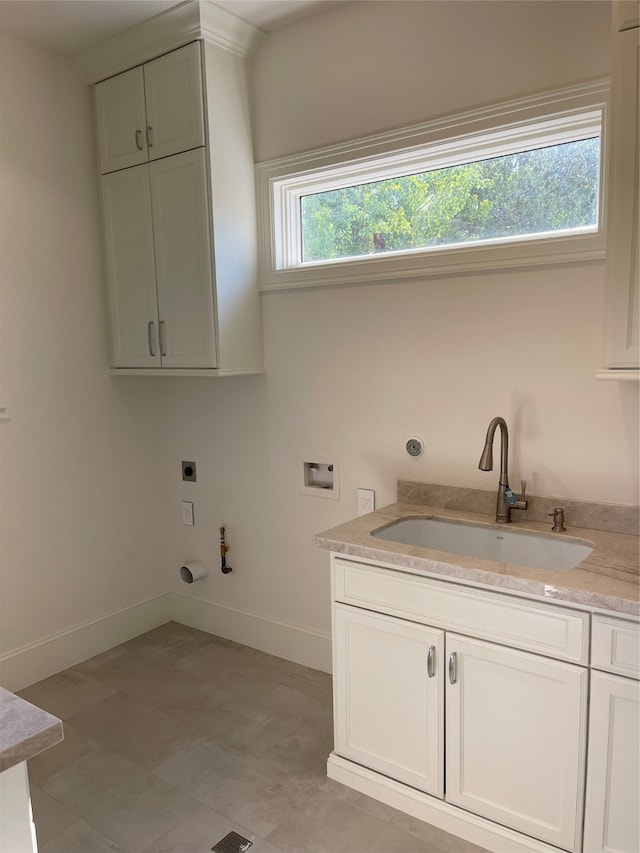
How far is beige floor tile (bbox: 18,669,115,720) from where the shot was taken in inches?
109

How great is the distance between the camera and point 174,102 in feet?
8.93

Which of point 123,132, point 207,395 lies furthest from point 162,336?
point 123,132

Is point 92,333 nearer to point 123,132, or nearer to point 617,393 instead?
point 123,132

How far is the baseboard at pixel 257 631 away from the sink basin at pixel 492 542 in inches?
32.9

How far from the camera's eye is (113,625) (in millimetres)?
3326

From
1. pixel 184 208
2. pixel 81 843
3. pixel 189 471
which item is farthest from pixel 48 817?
pixel 184 208

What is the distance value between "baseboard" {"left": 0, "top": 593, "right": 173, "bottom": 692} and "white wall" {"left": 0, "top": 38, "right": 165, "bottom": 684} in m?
0.04

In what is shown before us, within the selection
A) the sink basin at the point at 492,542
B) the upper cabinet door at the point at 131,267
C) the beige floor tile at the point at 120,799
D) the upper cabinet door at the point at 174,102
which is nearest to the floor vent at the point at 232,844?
the beige floor tile at the point at 120,799

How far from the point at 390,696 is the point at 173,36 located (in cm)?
270

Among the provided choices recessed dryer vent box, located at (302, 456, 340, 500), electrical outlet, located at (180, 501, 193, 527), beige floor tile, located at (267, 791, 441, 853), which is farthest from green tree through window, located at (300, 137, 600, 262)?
beige floor tile, located at (267, 791, 441, 853)

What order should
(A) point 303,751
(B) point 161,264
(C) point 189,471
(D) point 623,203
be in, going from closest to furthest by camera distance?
1. (D) point 623,203
2. (A) point 303,751
3. (B) point 161,264
4. (C) point 189,471

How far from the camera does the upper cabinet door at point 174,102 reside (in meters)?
2.65

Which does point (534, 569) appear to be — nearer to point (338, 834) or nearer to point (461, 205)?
point (338, 834)

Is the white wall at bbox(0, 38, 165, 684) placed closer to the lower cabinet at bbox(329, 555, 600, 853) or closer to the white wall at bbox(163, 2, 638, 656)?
the white wall at bbox(163, 2, 638, 656)
